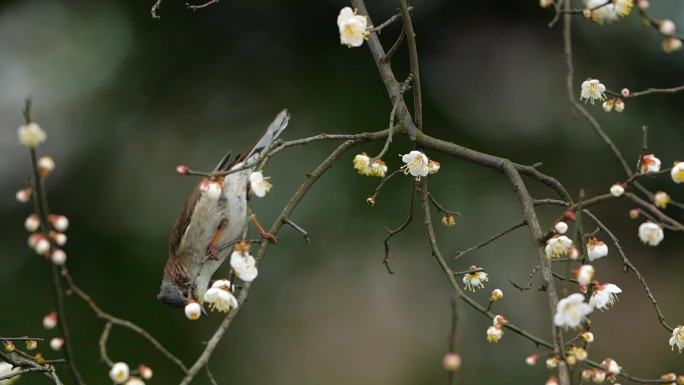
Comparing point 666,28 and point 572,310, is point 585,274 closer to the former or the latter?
point 572,310

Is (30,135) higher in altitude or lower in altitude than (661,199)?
lower

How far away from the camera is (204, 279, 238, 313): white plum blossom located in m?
1.81

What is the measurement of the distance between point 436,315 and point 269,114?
1989 millimetres

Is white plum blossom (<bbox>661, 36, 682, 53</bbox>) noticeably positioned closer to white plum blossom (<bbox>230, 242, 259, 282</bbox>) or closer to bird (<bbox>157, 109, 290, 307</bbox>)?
white plum blossom (<bbox>230, 242, 259, 282</bbox>)

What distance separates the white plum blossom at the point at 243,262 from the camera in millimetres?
1729

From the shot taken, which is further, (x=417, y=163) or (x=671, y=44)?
(x=417, y=163)

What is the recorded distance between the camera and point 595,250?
5.82 feet

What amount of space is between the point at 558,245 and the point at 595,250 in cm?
10

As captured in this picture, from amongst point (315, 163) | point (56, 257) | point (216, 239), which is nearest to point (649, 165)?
point (56, 257)

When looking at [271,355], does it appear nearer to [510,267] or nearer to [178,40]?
[510,267]

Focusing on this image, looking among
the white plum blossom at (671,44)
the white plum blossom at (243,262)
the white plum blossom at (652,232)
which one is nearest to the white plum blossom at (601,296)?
the white plum blossom at (652,232)

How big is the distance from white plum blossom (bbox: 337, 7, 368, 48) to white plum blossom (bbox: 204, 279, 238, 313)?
665 millimetres

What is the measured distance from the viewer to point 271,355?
5.76 meters

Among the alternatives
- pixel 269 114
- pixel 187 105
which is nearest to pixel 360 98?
pixel 269 114
